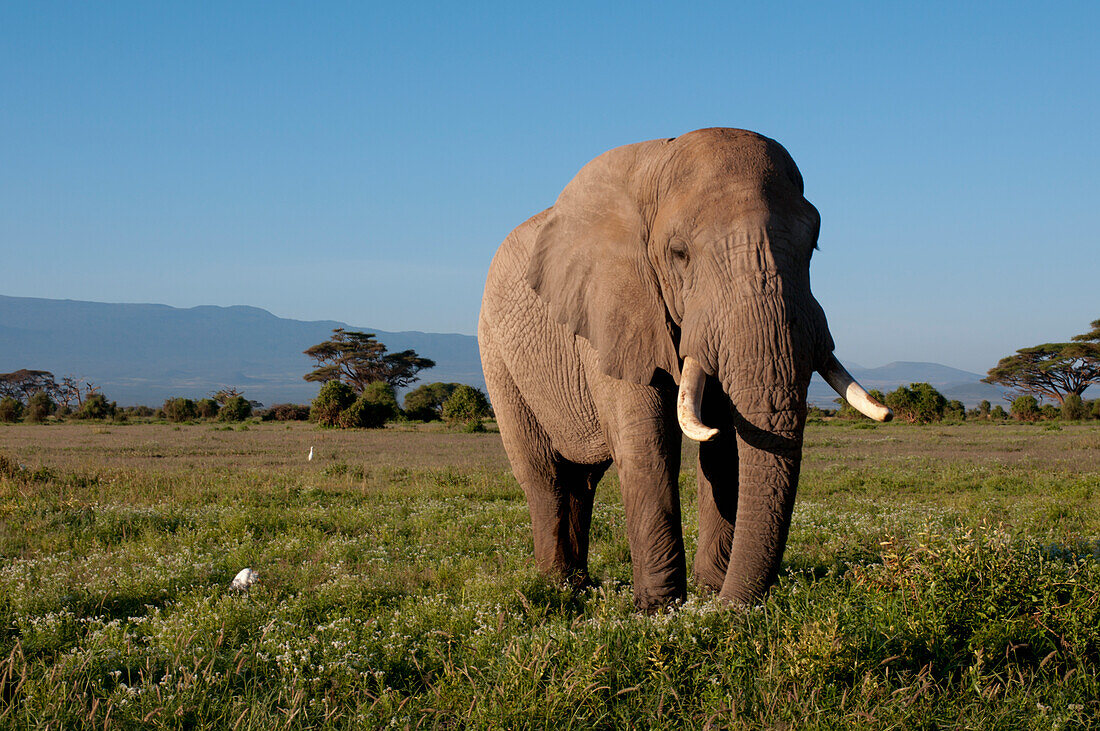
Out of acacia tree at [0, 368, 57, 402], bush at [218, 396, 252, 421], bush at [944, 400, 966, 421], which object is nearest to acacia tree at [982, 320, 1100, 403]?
bush at [944, 400, 966, 421]

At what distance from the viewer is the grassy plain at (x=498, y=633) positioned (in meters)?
3.89

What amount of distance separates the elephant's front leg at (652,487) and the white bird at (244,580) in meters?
3.18

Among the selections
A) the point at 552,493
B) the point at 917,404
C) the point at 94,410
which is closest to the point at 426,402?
the point at 94,410

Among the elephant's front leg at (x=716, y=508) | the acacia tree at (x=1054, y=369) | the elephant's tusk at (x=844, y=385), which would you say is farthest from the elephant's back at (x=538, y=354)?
the acacia tree at (x=1054, y=369)

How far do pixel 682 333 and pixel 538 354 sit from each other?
216 cm

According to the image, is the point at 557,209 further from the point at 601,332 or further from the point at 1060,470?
the point at 1060,470

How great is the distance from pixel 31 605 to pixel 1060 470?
18210 millimetres

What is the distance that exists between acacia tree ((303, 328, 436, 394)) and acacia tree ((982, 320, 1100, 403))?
52.5 m

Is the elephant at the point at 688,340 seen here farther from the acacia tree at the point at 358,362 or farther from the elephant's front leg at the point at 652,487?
the acacia tree at the point at 358,362

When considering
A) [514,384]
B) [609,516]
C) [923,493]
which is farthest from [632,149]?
[923,493]

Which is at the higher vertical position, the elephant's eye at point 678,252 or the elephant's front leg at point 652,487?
the elephant's eye at point 678,252

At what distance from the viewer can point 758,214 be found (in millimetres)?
4781

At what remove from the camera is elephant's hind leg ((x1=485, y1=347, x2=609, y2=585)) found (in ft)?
24.8

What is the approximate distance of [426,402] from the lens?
57.1 metres
